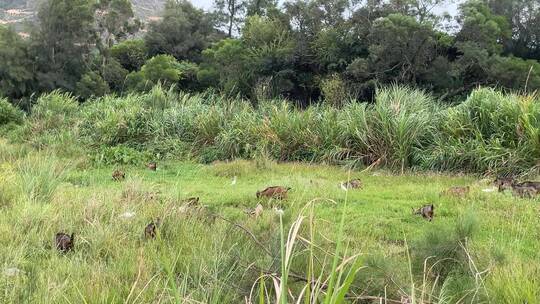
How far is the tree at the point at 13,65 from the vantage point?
83.3 feet

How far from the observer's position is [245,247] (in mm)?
3324

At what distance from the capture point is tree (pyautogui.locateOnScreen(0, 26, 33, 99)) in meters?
25.4

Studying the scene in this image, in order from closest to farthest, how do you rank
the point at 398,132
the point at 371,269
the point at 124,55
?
1. the point at 371,269
2. the point at 398,132
3. the point at 124,55

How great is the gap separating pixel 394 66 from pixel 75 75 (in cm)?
1693

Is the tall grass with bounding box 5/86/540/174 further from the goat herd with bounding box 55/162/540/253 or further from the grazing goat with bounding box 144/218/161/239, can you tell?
the grazing goat with bounding box 144/218/161/239

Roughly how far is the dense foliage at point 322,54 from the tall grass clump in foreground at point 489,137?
10.7 m

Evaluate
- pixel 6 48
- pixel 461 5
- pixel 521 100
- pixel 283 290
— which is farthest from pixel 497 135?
pixel 6 48

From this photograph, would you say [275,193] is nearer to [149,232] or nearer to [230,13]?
[149,232]

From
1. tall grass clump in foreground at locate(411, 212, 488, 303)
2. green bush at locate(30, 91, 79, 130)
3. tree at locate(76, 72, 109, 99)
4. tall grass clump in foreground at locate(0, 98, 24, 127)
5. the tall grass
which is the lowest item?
tree at locate(76, 72, 109, 99)

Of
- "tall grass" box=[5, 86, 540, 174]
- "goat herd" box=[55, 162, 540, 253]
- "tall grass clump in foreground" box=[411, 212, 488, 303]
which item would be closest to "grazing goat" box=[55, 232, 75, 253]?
"goat herd" box=[55, 162, 540, 253]

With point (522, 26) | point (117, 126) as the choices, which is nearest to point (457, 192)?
point (117, 126)

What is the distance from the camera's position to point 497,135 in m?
8.56

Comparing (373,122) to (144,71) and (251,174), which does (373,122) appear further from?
(144,71)

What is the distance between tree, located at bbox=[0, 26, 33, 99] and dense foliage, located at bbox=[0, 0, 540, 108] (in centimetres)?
5
